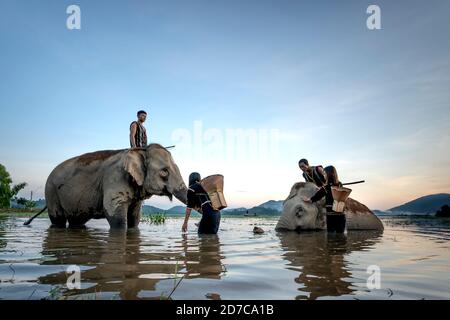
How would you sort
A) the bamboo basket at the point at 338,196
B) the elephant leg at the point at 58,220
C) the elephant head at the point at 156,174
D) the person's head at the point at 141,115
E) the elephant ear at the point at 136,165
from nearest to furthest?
the bamboo basket at the point at 338,196 → the elephant ear at the point at 136,165 → the elephant head at the point at 156,174 → the person's head at the point at 141,115 → the elephant leg at the point at 58,220

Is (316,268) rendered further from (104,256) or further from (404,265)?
(104,256)

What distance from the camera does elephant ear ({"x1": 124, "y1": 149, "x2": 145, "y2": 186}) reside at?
932 centimetres

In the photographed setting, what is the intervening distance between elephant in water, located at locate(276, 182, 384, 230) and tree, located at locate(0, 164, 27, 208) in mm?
43801

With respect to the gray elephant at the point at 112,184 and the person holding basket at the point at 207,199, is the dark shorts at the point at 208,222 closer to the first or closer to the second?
the person holding basket at the point at 207,199

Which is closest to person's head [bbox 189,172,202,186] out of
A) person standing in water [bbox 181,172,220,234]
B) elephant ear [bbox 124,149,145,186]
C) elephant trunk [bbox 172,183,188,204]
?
person standing in water [bbox 181,172,220,234]

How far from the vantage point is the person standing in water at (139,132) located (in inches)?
406

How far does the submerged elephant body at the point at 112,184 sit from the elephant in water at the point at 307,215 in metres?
3.15

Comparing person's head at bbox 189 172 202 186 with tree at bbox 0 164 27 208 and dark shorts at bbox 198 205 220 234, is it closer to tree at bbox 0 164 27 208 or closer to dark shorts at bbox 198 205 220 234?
dark shorts at bbox 198 205 220 234

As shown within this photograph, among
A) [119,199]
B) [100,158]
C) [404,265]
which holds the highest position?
[100,158]

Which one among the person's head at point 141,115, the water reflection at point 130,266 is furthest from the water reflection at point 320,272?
the person's head at point 141,115
